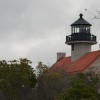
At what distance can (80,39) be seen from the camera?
77562 millimetres

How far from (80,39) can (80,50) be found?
6.62 ft

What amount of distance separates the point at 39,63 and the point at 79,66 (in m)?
6.81

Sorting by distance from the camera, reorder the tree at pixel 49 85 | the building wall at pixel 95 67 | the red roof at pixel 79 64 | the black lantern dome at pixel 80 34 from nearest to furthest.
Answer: the tree at pixel 49 85
the building wall at pixel 95 67
the red roof at pixel 79 64
the black lantern dome at pixel 80 34

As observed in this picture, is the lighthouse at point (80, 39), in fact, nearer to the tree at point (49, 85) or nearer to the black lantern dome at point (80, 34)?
the black lantern dome at point (80, 34)

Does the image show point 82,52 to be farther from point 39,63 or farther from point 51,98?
point 51,98

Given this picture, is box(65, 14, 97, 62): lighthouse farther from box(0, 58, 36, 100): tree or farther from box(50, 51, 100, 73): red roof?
box(0, 58, 36, 100): tree

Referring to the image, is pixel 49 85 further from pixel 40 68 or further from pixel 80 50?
pixel 80 50

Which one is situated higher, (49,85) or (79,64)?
(79,64)

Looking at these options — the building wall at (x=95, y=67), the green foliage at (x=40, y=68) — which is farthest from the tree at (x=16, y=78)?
the building wall at (x=95, y=67)

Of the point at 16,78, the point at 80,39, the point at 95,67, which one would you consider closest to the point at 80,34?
the point at 80,39

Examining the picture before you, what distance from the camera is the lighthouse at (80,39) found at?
77.6 metres

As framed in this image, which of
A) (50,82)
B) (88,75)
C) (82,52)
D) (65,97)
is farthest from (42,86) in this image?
(65,97)

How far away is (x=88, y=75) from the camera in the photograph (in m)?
60.2

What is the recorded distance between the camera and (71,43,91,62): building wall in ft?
258
